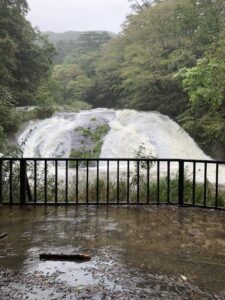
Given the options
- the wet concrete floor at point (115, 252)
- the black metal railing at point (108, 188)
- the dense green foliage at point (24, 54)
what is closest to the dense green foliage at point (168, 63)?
the dense green foliage at point (24, 54)

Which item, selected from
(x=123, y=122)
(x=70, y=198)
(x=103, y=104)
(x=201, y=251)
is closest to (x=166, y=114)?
(x=123, y=122)

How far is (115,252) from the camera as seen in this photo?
169 inches

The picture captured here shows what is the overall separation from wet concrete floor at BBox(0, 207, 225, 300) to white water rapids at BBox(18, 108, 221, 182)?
24.9ft

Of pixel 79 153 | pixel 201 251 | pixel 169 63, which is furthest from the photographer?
pixel 169 63

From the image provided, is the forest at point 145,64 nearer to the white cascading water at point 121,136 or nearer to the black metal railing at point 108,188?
the white cascading water at point 121,136

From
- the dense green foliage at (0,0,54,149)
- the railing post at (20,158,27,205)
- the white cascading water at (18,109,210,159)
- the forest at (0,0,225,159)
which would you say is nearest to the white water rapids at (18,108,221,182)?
the white cascading water at (18,109,210,159)

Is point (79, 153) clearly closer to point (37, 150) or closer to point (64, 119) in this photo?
point (37, 150)

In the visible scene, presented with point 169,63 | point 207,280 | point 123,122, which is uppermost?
point 169,63

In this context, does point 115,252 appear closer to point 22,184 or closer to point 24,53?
point 22,184

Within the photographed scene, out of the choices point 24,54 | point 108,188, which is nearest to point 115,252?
point 108,188

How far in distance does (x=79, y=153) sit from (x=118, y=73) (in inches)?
422

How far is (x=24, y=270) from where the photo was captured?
375 centimetres

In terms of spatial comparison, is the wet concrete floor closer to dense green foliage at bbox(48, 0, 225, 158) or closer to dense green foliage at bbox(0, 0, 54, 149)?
dense green foliage at bbox(48, 0, 225, 158)

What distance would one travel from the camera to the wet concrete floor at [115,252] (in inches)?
132
